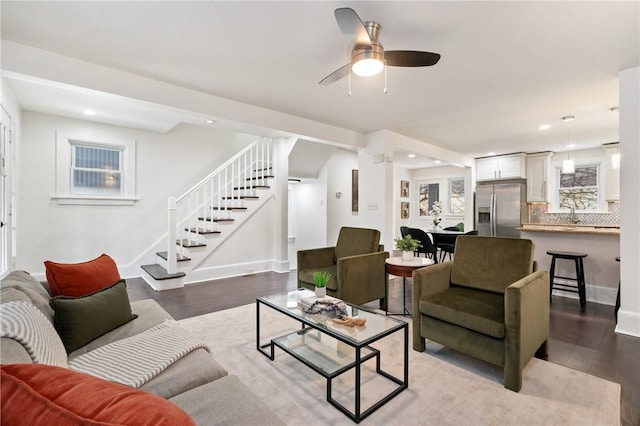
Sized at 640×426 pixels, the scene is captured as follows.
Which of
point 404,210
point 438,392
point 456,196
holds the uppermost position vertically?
point 456,196

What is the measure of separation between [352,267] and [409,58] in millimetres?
1985

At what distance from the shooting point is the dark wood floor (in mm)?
2193

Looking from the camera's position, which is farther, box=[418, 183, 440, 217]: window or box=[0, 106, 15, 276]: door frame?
box=[418, 183, 440, 217]: window

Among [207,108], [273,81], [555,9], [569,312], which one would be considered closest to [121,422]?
[555,9]

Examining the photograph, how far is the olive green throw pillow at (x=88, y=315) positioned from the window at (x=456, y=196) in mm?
8556

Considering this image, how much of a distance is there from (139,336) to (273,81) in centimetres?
256

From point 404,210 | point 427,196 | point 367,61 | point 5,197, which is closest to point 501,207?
point 427,196

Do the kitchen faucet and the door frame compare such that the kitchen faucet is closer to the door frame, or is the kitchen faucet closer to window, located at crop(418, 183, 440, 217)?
window, located at crop(418, 183, 440, 217)

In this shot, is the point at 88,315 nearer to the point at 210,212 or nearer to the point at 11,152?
the point at 11,152

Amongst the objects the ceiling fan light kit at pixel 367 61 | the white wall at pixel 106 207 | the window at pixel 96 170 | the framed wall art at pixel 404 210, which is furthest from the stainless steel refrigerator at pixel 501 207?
the window at pixel 96 170

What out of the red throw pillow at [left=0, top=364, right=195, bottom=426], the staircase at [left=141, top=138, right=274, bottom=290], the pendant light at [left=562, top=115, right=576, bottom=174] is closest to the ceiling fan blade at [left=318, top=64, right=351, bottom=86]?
the red throw pillow at [left=0, top=364, right=195, bottom=426]

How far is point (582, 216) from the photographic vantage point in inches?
251

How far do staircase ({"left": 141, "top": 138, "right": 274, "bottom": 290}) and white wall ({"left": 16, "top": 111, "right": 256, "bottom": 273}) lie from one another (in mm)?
380

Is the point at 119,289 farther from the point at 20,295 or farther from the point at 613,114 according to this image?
the point at 613,114
